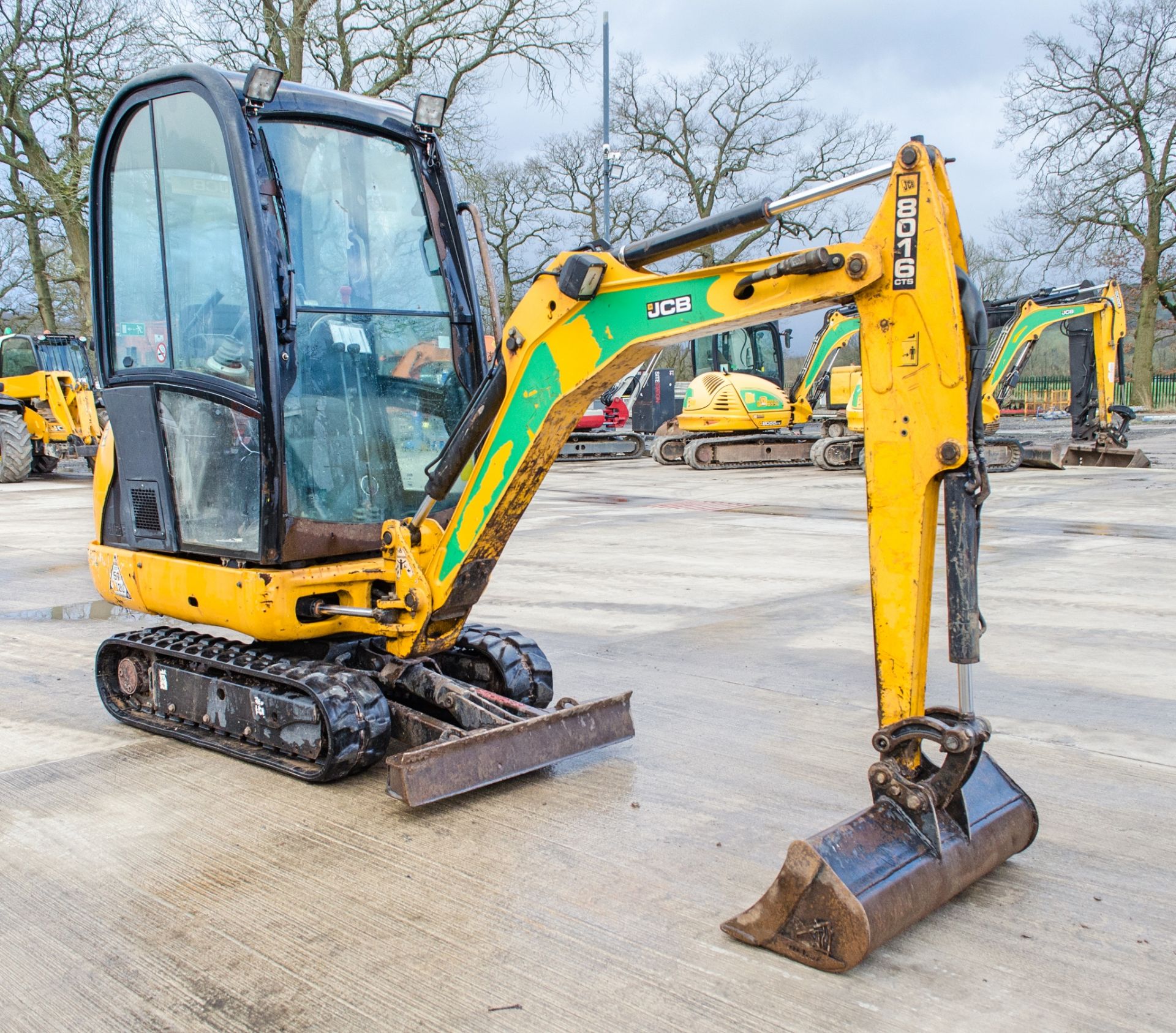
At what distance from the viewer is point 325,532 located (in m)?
4.60

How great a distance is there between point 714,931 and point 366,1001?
101cm

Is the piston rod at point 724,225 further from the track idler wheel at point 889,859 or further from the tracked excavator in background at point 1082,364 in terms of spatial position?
the tracked excavator in background at point 1082,364

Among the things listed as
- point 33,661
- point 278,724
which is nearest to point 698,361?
point 33,661

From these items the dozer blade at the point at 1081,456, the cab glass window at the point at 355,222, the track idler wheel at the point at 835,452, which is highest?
the cab glass window at the point at 355,222

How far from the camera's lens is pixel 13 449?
19984 millimetres

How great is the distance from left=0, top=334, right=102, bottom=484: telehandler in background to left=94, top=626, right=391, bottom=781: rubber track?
16441mm

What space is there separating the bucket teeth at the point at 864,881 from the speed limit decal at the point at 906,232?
4.71ft

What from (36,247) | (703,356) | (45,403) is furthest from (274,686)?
(36,247)

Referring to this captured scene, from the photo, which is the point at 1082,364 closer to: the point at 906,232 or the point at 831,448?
the point at 831,448

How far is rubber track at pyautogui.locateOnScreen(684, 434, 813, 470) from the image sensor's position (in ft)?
70.2

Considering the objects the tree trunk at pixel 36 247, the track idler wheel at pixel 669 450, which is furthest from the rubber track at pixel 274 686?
the tree trunk at pixel 36 247

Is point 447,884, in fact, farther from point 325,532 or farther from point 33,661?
point 33,661

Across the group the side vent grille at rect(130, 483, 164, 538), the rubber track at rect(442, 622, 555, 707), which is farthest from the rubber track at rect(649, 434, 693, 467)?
the side vent grille at rect(130, 483, 164, 538)

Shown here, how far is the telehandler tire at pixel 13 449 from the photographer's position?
20.0 meters
